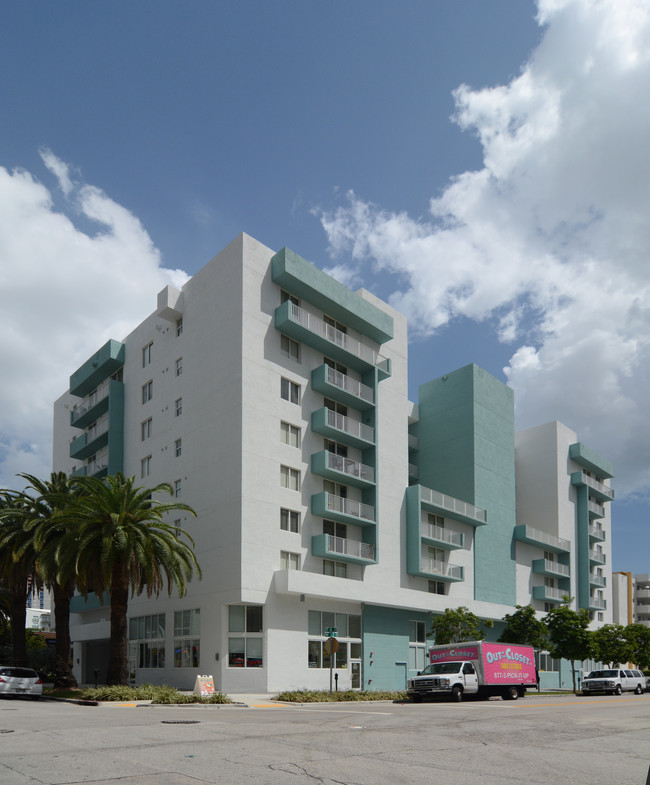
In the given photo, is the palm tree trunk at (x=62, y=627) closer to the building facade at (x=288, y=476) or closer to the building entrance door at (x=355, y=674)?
the building facade at (x=288, y=476)

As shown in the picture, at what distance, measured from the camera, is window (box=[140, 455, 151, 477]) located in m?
48.6

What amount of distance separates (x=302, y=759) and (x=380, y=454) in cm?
3551

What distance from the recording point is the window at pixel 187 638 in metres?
40.1

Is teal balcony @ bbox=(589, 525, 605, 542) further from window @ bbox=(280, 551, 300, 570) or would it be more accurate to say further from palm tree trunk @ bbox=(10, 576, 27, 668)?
palm tree trunk @ bbox=(10, 576, 27, 668)

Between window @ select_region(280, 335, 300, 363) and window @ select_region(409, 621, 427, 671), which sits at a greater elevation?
window @ select_region(280, 335, 300, 363)

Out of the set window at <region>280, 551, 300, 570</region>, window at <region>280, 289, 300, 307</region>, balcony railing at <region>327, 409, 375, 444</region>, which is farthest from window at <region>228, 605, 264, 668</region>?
window at <region>280, 289, 300, 307</region>

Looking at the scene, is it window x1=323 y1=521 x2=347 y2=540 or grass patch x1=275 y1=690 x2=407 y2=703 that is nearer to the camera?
grass patch x1=275 y1=690 x2=407 y2=703

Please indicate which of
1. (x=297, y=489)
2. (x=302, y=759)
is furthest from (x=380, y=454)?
(x=302, y=759)

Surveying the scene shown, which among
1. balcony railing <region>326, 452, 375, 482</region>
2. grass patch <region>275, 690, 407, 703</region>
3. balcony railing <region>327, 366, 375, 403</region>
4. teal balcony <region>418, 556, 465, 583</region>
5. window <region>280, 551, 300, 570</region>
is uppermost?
balcony railing <region>327, 366, 375, 403</region>

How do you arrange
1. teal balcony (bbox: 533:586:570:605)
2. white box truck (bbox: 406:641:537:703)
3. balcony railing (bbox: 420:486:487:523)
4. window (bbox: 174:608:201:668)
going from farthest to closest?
teal balcony (bbox: 533:586:570:605)
balcony railing (bbox: 420:486:487:523)
window (bbox: 174:608:201:668)
white box truck (bbox: 406:641:537:703)

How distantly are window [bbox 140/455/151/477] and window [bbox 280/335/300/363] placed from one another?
1189 cm

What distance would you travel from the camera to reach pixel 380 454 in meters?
47.9

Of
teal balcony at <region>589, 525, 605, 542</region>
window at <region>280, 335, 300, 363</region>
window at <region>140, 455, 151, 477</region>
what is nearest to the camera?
window at <region>280, 335, 300, 363</region>

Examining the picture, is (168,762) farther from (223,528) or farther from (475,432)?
(475,432)
